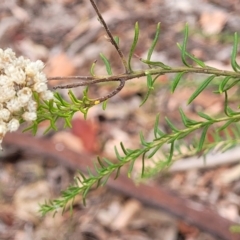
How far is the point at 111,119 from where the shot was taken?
1.94 meters

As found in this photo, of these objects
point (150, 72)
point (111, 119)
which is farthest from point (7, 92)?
point (111, 119)

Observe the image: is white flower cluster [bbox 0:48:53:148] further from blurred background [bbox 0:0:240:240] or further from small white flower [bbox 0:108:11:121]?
blurred background [bbox 0:0:240:240]

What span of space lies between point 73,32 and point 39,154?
78 cm

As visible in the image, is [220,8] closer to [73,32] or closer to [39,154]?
[73,32]

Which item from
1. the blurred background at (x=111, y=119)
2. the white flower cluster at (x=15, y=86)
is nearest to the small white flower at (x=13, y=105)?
the white flower cluster at (x=15, y=86)

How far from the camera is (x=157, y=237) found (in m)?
1.57

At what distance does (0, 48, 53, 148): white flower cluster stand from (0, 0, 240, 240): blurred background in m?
0.89

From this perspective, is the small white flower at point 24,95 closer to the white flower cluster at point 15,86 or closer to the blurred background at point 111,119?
the white flower cluster at point 15,86

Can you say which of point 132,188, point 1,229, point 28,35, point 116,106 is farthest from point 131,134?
point 28,35

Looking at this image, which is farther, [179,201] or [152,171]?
[179,201]

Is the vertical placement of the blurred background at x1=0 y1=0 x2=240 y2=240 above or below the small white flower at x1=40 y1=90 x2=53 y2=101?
above

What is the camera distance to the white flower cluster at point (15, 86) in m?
0.47

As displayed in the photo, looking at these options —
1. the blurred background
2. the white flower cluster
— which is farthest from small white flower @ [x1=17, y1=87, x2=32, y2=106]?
the blurred background

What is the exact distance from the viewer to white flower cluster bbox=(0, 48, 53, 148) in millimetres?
465
